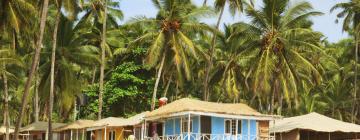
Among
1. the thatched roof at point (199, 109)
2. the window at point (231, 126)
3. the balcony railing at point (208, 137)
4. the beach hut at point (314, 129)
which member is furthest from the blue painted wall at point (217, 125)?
the beach hut at point (314, 129)

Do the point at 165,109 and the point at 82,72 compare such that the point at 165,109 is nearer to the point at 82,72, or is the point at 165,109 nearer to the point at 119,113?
the point at 119,113

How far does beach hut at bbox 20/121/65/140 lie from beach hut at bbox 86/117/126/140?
460cm

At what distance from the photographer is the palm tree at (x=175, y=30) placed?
40.4 metres

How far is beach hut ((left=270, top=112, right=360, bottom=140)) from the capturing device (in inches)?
1379

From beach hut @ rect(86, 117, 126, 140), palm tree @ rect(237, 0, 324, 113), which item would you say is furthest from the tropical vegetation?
beach hut @ rect(86, 117, 126, 140)

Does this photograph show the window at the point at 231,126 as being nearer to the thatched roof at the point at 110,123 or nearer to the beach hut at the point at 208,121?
the beach hut at the point at 208,121

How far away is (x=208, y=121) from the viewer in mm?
30547

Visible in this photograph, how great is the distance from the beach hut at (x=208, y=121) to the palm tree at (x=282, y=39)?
467 cm

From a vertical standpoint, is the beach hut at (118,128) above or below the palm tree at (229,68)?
below

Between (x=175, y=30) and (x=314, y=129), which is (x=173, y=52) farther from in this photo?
(x=314, y=129)

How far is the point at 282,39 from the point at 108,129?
544 inches

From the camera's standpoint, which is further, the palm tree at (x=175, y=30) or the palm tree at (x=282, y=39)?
the palm tree at (x=175, y=30)

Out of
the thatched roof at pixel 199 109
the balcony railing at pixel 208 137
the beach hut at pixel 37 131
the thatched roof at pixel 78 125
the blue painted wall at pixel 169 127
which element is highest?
the thatched roof at pixel 199 109

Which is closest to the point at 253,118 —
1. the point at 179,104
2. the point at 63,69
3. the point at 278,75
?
the point at 179,104
